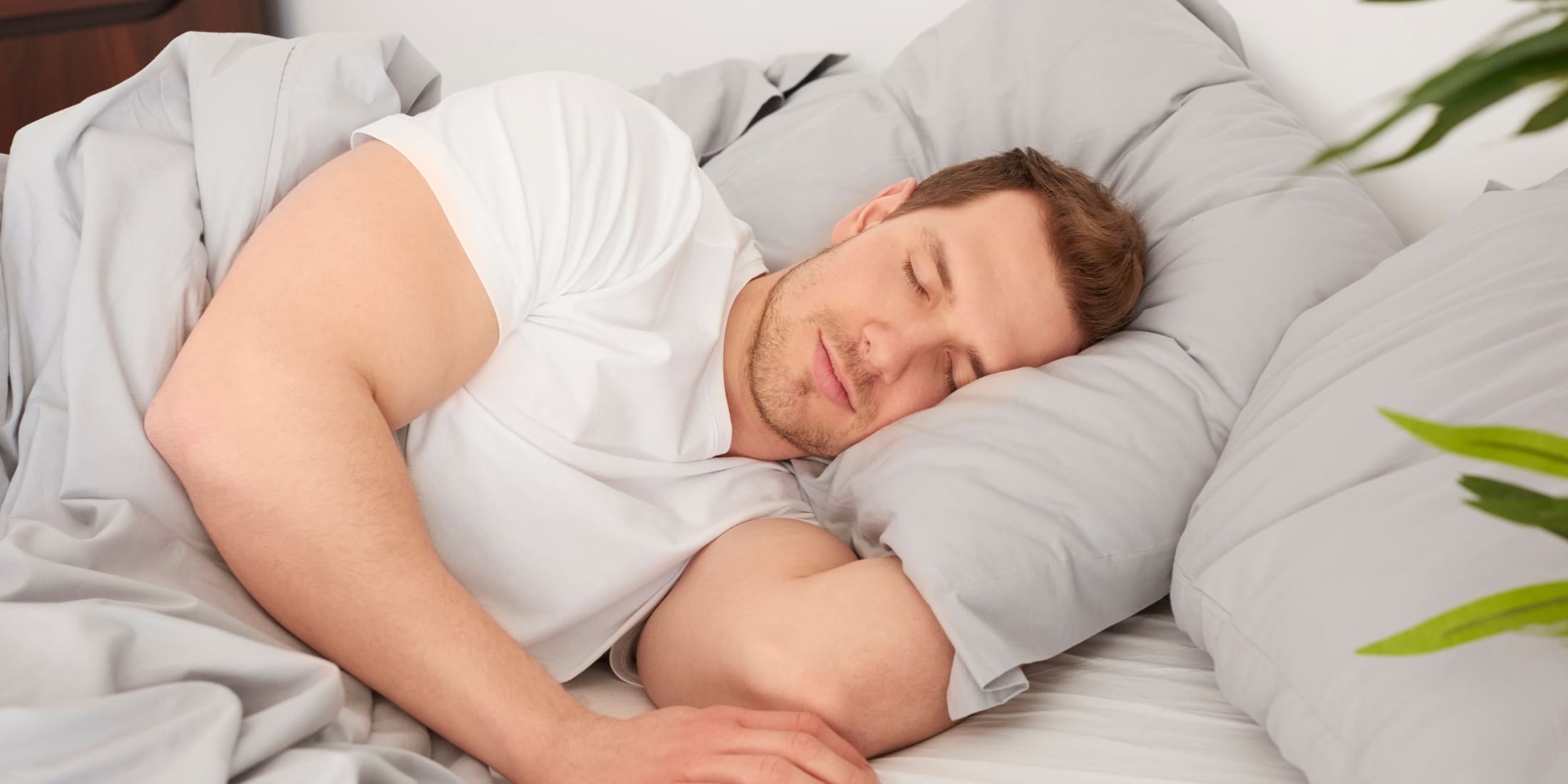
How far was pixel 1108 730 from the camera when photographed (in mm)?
990

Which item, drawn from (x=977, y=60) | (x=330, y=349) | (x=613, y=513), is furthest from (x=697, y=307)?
(x=977, y=60)

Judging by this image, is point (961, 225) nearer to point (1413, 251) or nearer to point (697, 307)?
point (697, 307)

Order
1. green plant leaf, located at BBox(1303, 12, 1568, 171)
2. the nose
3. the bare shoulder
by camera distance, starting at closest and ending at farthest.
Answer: green plant leaf, located at BBox(1303, 12, 1568, 171) < the bare shoulder < the nose

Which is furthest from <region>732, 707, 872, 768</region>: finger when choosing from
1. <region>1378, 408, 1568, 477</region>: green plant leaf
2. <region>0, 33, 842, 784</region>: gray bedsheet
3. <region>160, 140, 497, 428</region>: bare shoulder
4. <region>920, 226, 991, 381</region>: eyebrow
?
→ <region>1378, 408, 1568, 477</region>: green plant leaf

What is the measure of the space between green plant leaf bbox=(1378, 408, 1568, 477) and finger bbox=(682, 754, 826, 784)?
568 millimetres

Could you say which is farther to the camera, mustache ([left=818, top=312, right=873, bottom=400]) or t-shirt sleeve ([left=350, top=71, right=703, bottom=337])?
mustache ([left=818, top=312, right=873, bottom=400])

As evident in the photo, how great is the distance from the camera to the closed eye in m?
1.34

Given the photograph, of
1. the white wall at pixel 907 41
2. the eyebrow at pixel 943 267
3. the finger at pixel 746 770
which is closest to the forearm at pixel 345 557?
the finger at pixel 746 770

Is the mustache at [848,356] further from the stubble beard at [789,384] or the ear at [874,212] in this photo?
the ear at [874,212]

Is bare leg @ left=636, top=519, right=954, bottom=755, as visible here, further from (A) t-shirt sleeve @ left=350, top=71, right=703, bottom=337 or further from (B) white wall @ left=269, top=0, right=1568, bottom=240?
(B) white wall @ left=269, top=0, right=1568, bottom=240

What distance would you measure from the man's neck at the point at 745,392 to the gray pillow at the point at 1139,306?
0.06 m

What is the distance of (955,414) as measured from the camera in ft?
3.92

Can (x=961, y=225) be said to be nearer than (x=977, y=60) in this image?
Yes

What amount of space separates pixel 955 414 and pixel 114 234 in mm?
806
